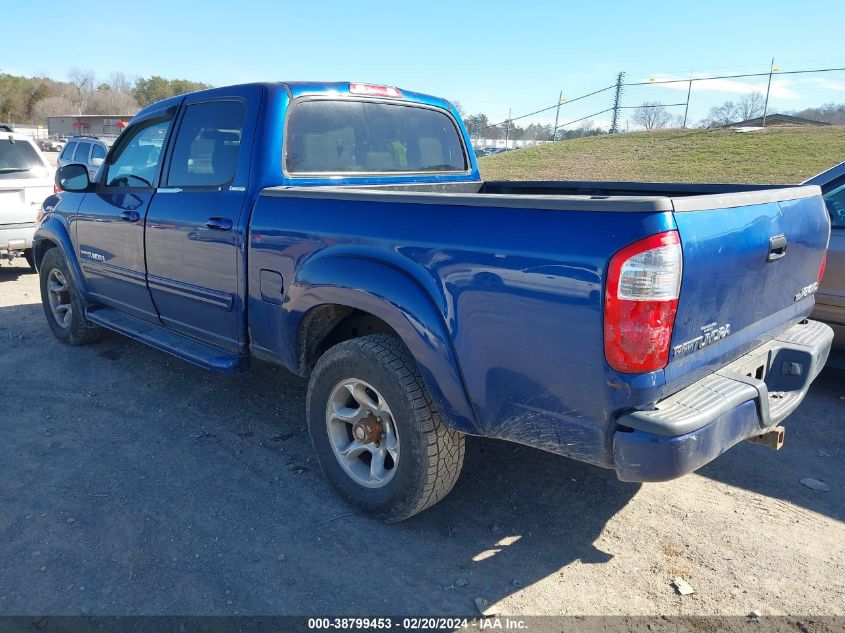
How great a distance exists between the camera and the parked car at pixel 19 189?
25.6 feet

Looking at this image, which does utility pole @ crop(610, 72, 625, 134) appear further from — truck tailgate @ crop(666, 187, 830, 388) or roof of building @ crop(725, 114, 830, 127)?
truck tailgate @ crop(666, 187, 830, 388)

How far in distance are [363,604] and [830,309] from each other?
392 centimetres

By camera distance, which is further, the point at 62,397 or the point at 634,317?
the point at 62,397

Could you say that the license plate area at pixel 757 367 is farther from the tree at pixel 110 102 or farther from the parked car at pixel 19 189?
the tree at pixel 110 102

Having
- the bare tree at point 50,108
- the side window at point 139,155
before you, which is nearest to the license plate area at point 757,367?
the side window at point 139,155

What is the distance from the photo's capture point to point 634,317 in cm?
210

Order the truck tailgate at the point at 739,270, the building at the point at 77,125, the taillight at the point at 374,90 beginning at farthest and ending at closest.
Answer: the building at the point at 77,125, the taillight at the point at 374,90, the truck tailgate at the point at 739,270

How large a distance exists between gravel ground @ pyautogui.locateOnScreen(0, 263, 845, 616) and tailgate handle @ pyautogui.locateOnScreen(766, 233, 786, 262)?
1318 millimetres

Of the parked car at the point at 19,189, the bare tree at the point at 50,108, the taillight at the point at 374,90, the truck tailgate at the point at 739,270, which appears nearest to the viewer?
the truck tailgate at the point at 739,270

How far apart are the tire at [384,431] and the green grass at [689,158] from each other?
1365cm

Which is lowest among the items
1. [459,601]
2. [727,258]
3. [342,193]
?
[459,601]

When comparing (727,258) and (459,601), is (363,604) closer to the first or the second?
(459,601)

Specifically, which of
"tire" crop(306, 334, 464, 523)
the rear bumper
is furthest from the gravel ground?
the rear bumper

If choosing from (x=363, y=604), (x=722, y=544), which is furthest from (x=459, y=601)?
(x=722, y=544)
